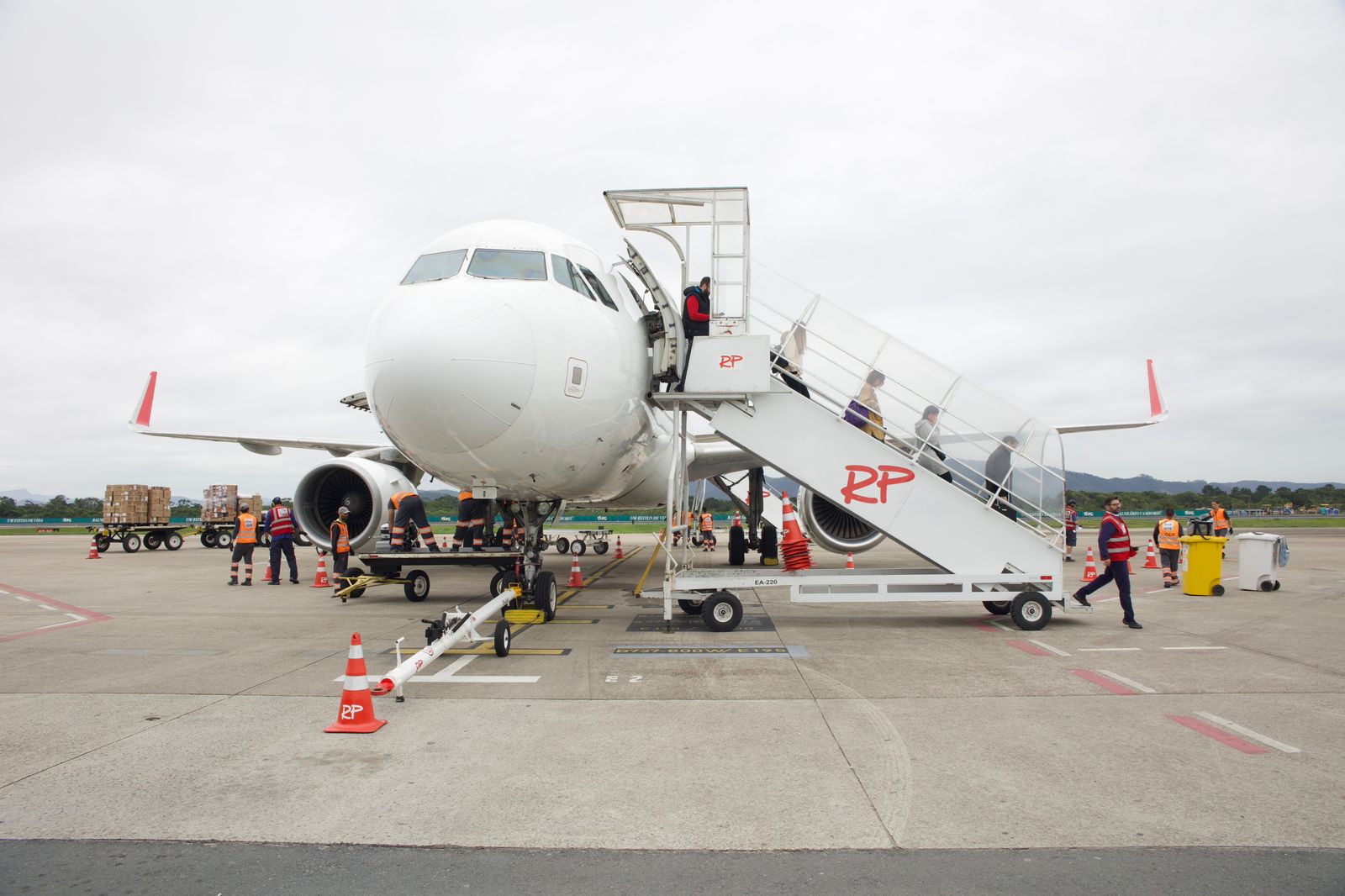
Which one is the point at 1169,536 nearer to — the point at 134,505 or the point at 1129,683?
the point at 1129,683

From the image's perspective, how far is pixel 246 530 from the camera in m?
14.8

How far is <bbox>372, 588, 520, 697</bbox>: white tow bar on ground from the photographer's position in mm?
5660

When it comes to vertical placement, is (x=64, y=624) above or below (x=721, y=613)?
below

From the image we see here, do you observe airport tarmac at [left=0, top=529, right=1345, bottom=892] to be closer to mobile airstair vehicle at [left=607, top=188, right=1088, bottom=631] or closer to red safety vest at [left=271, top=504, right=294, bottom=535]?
mobile airstair vehicle at [left=607, top=188, right=1088, bottom=631]

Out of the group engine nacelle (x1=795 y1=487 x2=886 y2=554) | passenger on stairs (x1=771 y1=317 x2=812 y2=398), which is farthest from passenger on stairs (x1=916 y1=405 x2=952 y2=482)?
engine nacelle (x1=795 y1=487 x2=886 y2=554)

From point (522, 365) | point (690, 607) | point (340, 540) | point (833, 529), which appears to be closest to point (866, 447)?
point (690, 607)

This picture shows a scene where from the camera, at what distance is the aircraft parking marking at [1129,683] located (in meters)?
6.02

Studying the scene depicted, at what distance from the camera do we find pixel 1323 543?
89.0ft

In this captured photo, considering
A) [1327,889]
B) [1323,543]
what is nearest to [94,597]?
[1327,889]

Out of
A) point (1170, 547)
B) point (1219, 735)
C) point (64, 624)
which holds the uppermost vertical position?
point (1170, 547)

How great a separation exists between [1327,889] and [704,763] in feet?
8.77

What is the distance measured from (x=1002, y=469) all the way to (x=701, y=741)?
620 centimetres

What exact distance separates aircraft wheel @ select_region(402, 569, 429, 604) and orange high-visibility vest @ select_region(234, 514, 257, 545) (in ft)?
13.5

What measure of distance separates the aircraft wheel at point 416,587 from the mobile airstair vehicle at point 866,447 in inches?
197
